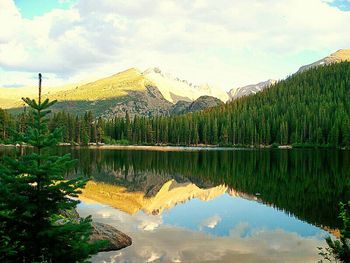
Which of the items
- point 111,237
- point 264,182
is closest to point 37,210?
point 111,237

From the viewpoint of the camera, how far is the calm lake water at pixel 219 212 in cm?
2644

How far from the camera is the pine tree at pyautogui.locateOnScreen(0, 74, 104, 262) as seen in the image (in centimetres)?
1077

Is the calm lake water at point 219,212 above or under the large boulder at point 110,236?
under

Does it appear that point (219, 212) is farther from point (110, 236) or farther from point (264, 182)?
point (264, 182)

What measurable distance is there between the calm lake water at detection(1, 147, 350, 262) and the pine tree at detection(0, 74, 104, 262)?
42.3ft

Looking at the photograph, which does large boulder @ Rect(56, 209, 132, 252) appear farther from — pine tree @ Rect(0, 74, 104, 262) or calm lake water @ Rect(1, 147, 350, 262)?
pine tree @ Rect(0, 74, 104, 262)

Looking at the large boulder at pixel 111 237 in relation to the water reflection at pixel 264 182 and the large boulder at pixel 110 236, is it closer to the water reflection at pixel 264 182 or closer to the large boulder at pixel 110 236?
the large boulder at pixel 110 236

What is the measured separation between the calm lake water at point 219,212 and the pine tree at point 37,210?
12.9m

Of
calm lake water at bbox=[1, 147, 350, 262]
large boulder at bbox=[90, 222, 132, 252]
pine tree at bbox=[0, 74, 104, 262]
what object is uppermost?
pine tree at bbox=[0, 74, 104, 262]

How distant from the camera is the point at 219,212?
138ft

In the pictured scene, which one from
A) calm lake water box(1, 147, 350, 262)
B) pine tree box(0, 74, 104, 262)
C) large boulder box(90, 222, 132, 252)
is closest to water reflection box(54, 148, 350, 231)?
calm lake water box(1, 147, 350, 262)

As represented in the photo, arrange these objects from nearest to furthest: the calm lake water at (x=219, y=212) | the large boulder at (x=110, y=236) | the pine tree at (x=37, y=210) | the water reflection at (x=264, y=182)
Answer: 1. the pine tree at (x=37, y=210)
2. the large boulder at (x=110, y=236)
3. the calm lake water at (x=219, y=212)
4. the water reflection at (x=264, y=182)

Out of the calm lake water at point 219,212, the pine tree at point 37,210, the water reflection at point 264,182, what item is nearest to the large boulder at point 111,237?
the calm lake water at point 219,212

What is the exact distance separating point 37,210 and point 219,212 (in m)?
32.7
